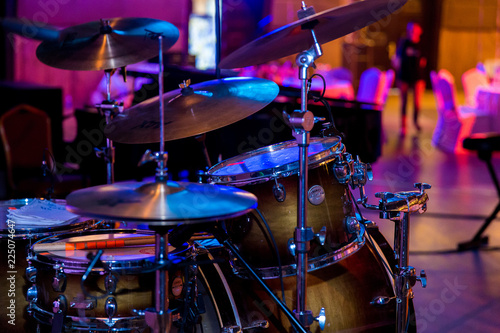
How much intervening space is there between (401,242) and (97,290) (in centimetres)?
104

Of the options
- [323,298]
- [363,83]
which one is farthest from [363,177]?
[363,83]

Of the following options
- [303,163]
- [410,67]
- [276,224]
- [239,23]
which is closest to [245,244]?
[276,224]

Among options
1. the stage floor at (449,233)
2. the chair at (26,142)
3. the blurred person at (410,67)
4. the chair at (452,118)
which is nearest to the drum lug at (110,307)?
the stage floor at (449,233)

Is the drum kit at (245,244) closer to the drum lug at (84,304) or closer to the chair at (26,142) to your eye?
the drum lug at (84,304)

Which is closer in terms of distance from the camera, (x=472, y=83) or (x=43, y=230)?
(x=43, y=230)

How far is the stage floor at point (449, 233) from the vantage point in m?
2.77

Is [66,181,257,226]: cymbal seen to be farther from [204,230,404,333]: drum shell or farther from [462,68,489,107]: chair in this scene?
[462,68,489,107]: chair

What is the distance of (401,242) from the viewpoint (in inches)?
78.5

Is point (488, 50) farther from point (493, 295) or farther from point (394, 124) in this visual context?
point (493, 295)

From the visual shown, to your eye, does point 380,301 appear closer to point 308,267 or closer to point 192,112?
point 308,267

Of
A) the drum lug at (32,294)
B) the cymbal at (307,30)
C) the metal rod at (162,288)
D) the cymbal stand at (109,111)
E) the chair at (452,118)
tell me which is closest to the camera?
the metal rod at (162,288)

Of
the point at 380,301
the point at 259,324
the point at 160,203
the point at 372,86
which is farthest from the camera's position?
the point at 372,86

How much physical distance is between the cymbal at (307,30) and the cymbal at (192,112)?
0.10m

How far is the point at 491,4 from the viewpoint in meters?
13.8
